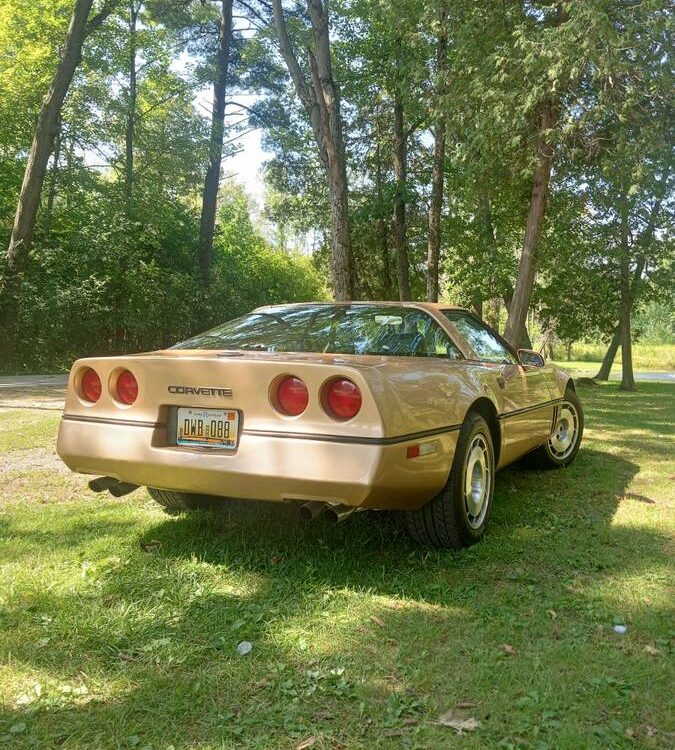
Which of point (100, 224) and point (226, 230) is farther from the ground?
point (226, 230)

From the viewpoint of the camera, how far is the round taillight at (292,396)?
296 centimetres

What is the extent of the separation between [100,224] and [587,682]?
64.9ft

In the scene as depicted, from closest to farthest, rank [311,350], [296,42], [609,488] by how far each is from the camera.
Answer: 1. [311,350]
2. [609,488]
3. [296,42]

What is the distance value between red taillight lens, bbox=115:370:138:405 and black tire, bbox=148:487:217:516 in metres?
0.91

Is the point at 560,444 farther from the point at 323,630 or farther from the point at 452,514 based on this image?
the point at 323,630

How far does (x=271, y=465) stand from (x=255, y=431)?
180 millimetres

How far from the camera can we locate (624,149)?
10.7m

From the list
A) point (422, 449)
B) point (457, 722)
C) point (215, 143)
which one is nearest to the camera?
point (457, 722)

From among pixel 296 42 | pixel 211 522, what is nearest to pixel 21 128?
pixel 296 42

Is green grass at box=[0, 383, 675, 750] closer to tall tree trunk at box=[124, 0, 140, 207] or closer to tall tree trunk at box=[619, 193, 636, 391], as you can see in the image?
tall tree trunk at box=[619, 193, 636, 391]

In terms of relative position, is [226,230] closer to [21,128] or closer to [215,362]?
[21,128]

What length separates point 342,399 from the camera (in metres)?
2.91

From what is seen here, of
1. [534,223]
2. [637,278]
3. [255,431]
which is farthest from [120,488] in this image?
[637,278]

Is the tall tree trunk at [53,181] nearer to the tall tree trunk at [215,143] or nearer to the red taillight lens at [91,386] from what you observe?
the tall tree trunk at [215,143]
